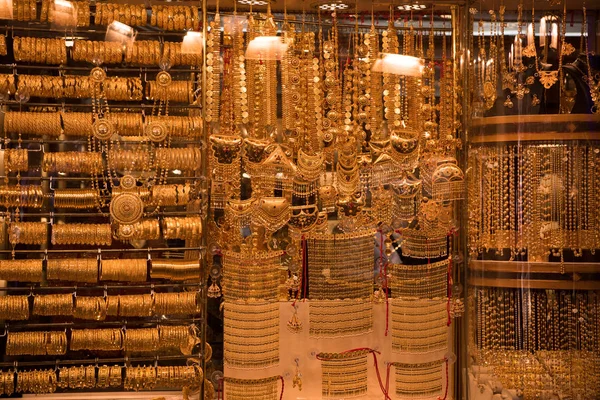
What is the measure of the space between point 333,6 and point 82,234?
169 centimetres

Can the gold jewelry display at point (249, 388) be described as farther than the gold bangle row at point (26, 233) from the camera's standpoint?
Yes

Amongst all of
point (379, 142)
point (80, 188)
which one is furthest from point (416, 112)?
point (80, 188)

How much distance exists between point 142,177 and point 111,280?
20.5 inches

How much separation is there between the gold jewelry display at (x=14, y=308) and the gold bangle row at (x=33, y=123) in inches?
31.3

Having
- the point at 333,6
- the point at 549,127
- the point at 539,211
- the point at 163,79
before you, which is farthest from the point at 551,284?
the point at 163,79

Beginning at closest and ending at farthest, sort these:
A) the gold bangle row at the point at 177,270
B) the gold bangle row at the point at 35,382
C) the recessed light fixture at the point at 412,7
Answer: the gold bangle row at the point at 35,382 < the gold bangle row at the point at 177,270 < the recessed light fixture at the point at 412,7

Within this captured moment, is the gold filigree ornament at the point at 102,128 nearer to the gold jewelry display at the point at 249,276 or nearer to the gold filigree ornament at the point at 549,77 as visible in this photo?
the gold jewelry display at the point at 249,276

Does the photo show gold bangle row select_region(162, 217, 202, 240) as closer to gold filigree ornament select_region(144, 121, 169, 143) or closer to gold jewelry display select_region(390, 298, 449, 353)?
gold filigree ornament select_region(144, 121, 169, 143)

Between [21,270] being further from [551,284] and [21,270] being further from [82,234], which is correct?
[551,284]

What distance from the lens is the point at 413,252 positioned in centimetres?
441

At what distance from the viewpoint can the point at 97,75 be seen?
418 centimetres

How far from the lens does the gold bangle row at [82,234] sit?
4.16m

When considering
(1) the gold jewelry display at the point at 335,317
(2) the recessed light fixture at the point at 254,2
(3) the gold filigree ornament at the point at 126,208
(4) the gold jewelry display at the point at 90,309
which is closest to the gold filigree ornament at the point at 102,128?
(3) the gold filigree ornament at the point at 126,208

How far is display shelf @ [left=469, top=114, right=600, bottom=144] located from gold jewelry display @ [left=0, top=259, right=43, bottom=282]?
2.36 metres
